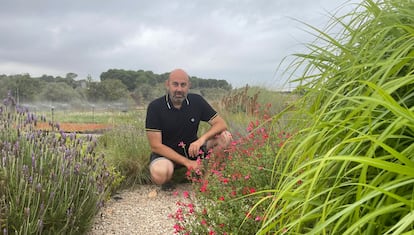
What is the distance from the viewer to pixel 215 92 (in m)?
10.5

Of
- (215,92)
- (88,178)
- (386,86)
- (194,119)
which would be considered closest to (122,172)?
(194,119)

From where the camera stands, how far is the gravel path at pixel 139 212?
3.83m

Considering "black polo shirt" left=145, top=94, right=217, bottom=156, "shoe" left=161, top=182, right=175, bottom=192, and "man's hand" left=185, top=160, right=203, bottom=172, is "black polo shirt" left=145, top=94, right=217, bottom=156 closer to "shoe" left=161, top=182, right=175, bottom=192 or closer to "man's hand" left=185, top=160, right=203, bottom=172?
"shoe" left=161, top=182, right=175, bottom=192

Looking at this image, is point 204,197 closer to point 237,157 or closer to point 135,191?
point 237,157

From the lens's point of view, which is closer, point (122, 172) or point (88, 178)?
point (88, 178)

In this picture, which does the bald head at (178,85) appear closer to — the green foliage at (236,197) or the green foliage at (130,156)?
the green foliage at (130,156)

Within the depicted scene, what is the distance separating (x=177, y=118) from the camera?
5.24 metres

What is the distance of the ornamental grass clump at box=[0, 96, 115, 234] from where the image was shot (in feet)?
9.47

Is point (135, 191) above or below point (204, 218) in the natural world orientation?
below

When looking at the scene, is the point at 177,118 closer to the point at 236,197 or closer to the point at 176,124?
the point at 176,124

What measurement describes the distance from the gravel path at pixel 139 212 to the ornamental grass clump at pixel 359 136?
173 cm

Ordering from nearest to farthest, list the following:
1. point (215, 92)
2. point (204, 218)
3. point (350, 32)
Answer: point (350, 32)
point (204, 218)
point (215, 92)

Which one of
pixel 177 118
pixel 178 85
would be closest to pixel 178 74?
pixel 178 85

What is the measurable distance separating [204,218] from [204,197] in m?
0.20
